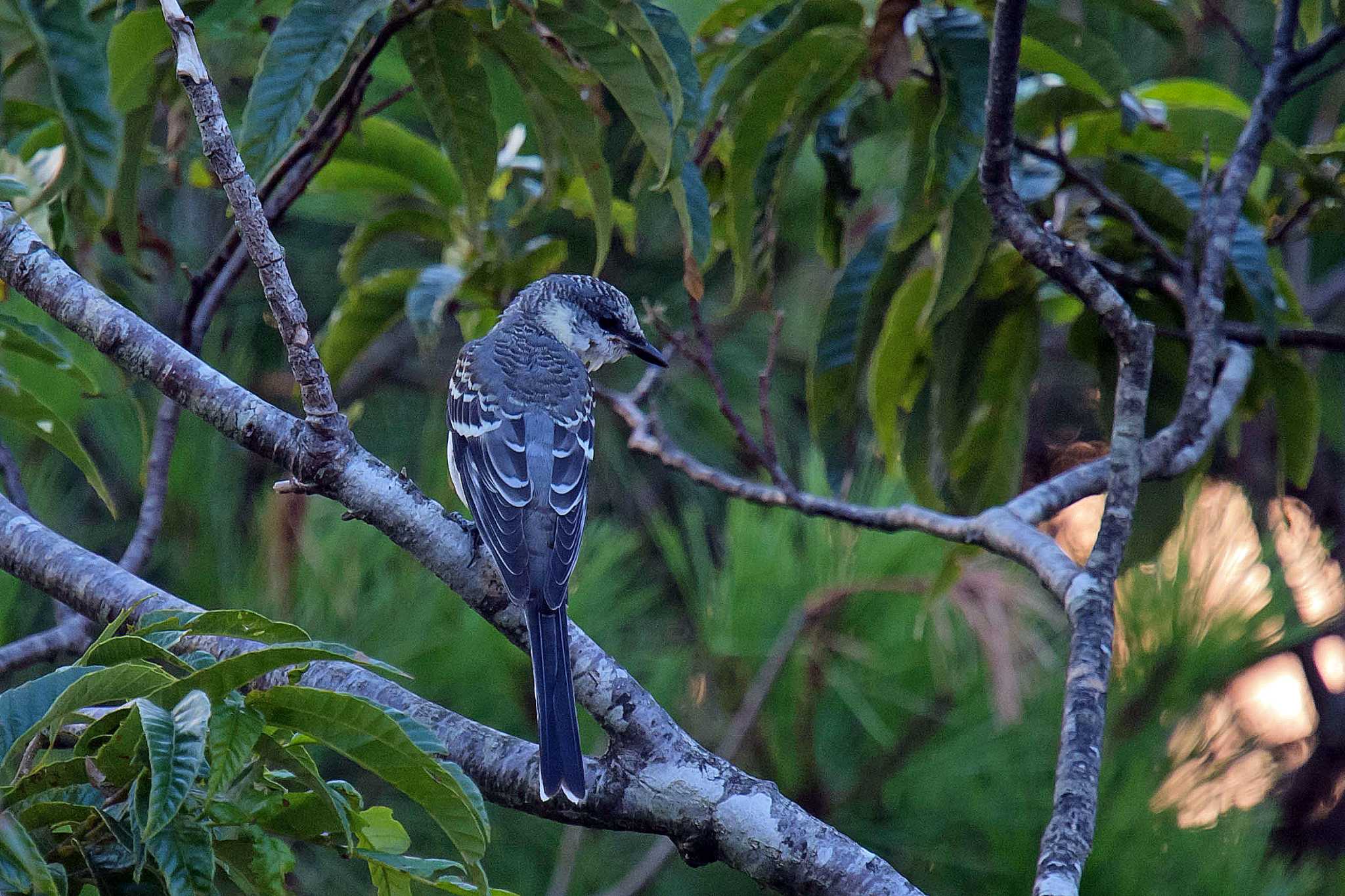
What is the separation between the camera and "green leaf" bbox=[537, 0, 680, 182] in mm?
2244

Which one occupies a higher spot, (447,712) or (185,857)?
(185,857)

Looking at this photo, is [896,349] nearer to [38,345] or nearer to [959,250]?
[959,250]

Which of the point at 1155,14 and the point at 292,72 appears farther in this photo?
the point at 1155,14

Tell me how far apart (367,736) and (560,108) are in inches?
59.5

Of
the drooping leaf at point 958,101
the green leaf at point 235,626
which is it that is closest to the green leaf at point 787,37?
the drooping leaf at point 958,101

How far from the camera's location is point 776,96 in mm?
2533

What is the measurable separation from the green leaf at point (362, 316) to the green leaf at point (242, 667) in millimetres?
1755

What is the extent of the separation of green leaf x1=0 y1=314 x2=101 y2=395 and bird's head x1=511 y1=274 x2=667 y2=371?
1.17 metres

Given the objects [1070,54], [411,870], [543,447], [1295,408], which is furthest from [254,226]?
[1295,408]

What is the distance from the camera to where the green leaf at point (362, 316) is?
2.91 metres

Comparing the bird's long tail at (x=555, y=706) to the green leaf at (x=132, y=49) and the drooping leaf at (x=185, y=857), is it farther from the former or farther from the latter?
the green leaf at (x=132, y=49)

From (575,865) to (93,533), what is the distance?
1732 millimetres

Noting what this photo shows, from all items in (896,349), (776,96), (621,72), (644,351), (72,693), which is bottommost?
(644,351)

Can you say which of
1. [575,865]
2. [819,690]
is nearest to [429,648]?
[575,865]
